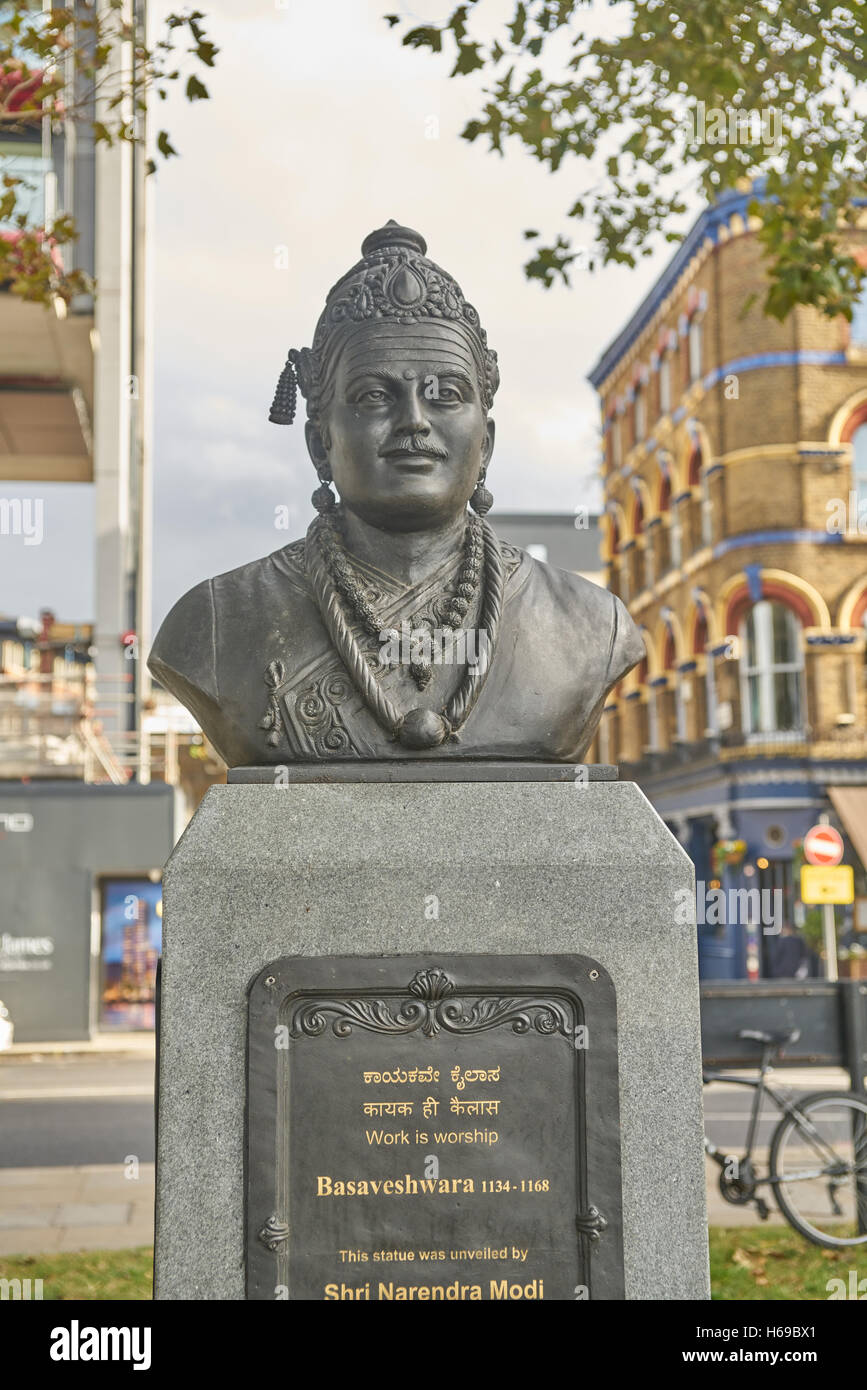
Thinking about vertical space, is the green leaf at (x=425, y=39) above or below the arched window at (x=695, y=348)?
below

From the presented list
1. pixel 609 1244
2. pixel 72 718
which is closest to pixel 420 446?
pixel 609 1244

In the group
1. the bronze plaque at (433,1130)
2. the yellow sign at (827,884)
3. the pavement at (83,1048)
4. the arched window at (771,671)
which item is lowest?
the pavement at (83,1048)

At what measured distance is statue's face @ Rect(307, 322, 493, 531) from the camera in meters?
4.16

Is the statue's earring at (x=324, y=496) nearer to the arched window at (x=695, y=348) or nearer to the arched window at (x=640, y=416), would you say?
the arched window at (x=695, y=348)

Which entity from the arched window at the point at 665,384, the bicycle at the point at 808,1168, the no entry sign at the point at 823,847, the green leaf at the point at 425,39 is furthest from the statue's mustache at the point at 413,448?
the arched window at the point at 665,384

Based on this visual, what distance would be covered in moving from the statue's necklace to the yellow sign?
14637 millimetres

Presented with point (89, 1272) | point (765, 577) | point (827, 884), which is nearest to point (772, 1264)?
point (89, 1272)

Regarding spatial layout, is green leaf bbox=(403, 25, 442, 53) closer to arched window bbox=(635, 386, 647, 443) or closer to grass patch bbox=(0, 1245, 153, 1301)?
grass patch bbox=(0, 1245, 153, 1301)

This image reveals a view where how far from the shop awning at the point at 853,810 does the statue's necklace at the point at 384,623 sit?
19.6 meters

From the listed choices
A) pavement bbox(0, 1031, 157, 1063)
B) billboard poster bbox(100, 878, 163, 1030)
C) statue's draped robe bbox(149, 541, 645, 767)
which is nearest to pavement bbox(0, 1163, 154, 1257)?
statue's draped robe bbox(149, 541, 645, 767)

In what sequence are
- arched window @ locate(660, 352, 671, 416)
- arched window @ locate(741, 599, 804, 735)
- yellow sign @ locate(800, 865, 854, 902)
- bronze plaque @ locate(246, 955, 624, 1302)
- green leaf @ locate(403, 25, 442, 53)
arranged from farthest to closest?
1. arched window @ locate(660, 352, 671, 416)
2. arched window @ locate(741, 599, 804, 735)
3. yellow sign @ locate(800, 865, 854, 902)
4. green leaf @ locate(403, 25, 442, 53)
5. bronze plaque @ locate(246, 955, 624, 1302)

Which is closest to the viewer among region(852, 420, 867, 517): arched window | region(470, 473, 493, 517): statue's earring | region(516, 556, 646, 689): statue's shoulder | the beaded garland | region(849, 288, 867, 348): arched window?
the beaded garland

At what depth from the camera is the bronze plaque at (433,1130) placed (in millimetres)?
3693
